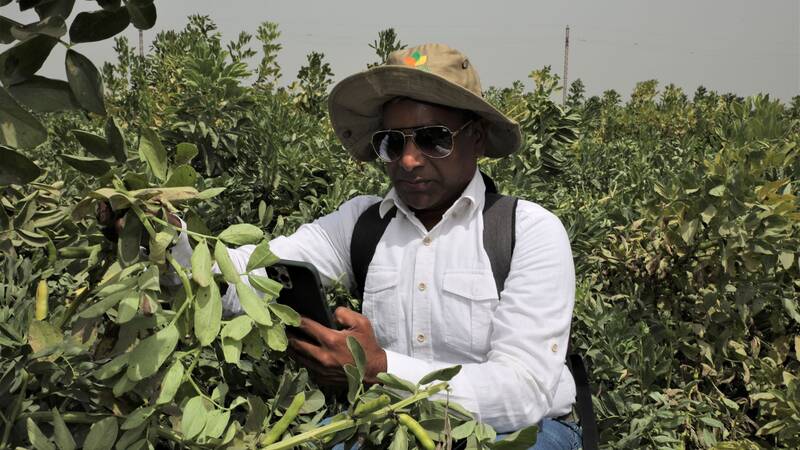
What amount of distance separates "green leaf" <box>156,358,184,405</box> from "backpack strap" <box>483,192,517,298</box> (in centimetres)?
98

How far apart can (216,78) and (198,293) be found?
2.06 meters

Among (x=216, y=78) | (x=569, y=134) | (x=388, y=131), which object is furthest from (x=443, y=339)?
(x=569, y=134)

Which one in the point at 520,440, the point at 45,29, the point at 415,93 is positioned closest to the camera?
the point at 45,29

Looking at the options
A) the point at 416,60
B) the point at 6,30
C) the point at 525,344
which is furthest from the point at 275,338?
the point at 416,60

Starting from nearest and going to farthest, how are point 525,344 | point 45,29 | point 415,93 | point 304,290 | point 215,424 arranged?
1. point 45,29
2. point 215,424
3. point 304,290
4. point 525,344
5. point 415,93

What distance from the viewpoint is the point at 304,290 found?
4.97ft

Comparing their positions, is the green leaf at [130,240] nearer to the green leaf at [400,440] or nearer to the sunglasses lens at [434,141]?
the green leaf at [400,440]

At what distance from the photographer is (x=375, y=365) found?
1.53 meters

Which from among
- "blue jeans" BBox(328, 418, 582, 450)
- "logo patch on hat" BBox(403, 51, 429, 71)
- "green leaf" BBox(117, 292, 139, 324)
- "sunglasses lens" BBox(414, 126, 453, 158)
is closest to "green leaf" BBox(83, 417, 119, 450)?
"green leaf" BBox(117, 292, 139, 324)

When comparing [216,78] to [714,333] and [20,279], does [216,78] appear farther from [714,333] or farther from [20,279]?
[714,333]

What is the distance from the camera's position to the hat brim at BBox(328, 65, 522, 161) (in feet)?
5.89

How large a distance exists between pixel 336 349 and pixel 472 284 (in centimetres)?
43

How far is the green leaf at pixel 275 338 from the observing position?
1.01 m

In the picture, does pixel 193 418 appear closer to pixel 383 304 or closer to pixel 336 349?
pixel 336 349
